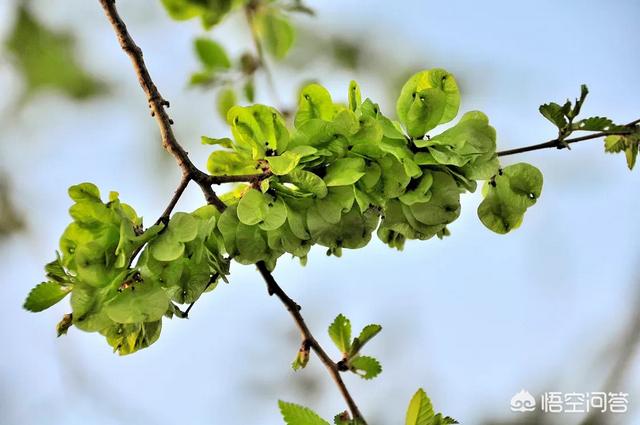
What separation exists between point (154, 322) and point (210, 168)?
0.08 meters

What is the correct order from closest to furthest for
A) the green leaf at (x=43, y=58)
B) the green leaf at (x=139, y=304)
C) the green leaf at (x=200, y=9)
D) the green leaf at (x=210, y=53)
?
the green leaf at (x=139, y=304) < the green leaf at (x=200, y=9) < the green leaf at (x=210, y=53) < the green leaf at (x=43, y=58)

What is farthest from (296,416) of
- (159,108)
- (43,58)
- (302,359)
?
(43,58)

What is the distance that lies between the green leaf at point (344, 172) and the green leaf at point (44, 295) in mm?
119

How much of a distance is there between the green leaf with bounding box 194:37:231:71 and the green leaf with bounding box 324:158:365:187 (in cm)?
26

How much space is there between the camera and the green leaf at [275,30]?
47 cm

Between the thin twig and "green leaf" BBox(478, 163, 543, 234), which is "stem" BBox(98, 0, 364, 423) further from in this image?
"green leaf" BBox(478, 163, 543, 234)

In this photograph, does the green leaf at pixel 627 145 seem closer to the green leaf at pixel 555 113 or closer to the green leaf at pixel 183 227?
the green leaf at pixel 555 113

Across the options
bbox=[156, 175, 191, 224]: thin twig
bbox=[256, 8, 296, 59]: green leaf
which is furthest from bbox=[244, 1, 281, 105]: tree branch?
bbox=[156, 175, 191, 224]: thin twig

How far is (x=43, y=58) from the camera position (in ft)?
2.32

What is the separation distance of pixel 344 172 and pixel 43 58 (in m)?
0.55

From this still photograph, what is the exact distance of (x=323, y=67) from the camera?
2.35 feet

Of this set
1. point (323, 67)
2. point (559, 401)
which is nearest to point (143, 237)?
point (323, 67)

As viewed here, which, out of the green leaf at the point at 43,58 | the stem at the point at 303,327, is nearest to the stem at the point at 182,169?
the stem at the point at 303,327

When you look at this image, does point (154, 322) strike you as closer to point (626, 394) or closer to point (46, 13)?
point (46, 13)
